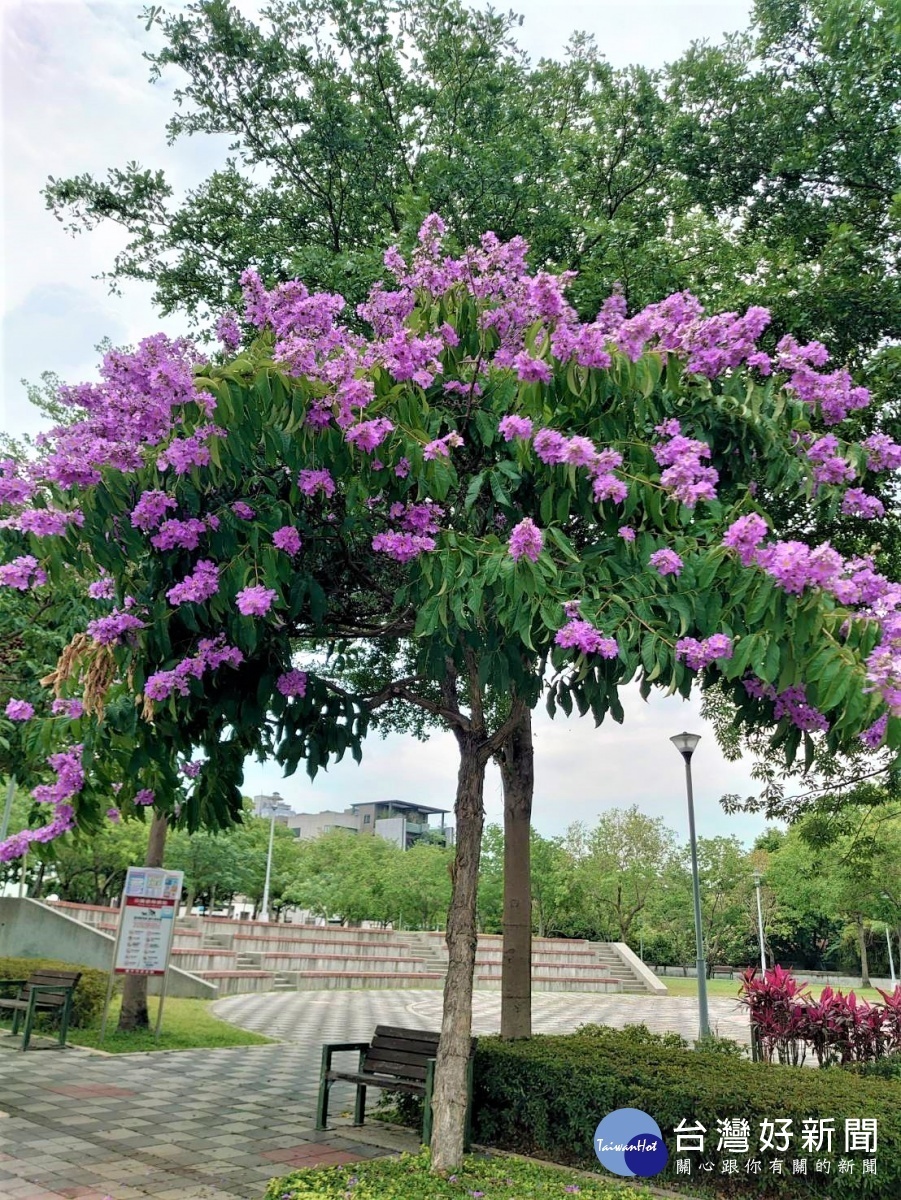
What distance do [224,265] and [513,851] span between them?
6.36 m

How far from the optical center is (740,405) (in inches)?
206

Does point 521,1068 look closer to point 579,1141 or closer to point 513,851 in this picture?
point 579,1141

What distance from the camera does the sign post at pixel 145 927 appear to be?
11.6 m

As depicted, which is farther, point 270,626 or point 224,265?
point 224,265

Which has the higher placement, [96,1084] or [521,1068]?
[521,1068]

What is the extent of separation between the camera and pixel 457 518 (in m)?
5.15

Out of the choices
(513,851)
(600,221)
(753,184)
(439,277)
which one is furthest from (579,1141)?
(753,184)

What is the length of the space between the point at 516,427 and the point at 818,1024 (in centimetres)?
851

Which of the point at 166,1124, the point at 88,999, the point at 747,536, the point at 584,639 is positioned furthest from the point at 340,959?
the point at 747,536

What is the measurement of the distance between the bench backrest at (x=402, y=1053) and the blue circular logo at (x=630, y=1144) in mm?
1189

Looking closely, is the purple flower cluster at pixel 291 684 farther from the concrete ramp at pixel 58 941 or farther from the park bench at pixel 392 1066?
the concrete ramp at pixel 58 941

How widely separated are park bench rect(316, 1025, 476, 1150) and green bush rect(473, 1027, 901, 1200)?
33 cm

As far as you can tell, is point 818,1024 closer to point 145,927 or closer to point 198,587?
point 145,927

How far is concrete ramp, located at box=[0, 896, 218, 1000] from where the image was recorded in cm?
1809
